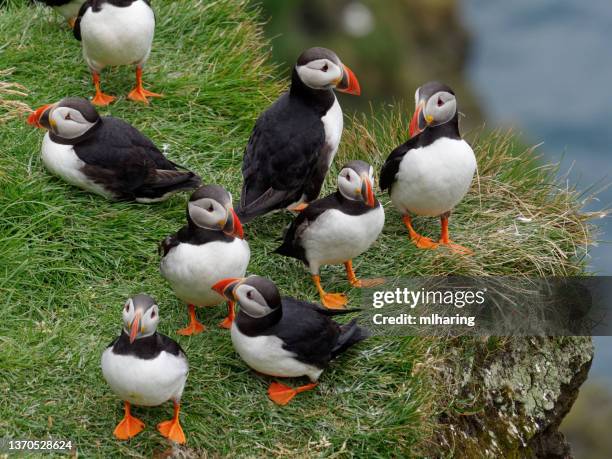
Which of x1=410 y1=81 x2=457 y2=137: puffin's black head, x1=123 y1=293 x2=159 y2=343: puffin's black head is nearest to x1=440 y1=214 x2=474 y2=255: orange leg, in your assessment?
x1=410 y1=81 x2=457 y2=137: puffin's black head

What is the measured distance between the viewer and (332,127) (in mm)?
6312

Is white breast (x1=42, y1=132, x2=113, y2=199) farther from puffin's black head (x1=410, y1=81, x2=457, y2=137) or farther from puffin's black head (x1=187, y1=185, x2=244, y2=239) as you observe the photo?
puffin's black head (x1=410, y1=81, x2=457, y2=137)

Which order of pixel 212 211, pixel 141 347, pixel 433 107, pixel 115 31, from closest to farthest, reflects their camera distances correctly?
pixel 141 347 → pixel 212 211 → pixel 433 107 → pixel 115 31

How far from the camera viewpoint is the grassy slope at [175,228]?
16.7ft

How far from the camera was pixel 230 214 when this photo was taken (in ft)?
17.5

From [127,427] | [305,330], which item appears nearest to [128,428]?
[127,427]

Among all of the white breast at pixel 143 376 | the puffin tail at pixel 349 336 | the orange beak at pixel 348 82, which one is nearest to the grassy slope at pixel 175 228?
the puffin tail at pixel 349 336

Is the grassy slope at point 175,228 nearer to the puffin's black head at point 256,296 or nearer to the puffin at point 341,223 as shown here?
the puffin at point 341,223

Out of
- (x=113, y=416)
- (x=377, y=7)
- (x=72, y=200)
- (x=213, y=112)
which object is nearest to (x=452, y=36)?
(x=377, y=7)

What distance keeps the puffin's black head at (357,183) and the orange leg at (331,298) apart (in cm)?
60

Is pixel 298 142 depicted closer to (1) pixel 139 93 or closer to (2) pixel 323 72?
(2) pixel 323 72

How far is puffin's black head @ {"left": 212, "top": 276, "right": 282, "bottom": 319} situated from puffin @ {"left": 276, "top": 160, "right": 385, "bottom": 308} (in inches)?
26.4

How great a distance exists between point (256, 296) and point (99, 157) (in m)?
1.78

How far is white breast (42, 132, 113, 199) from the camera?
20.4ft
